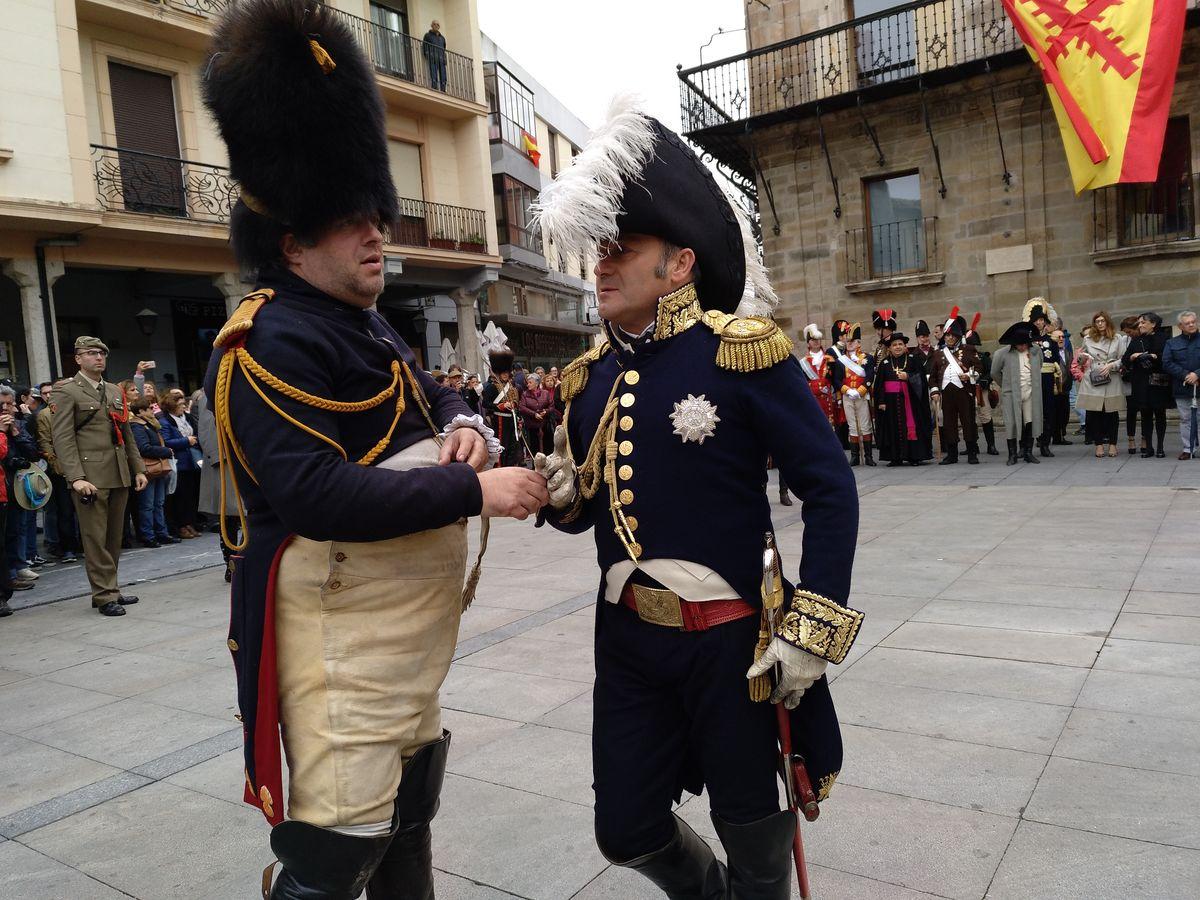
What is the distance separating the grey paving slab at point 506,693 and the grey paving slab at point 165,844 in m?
1.13

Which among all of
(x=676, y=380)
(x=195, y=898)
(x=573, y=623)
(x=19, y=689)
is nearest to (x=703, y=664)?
(x=676, y=380)

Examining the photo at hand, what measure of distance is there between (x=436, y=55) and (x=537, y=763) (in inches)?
806

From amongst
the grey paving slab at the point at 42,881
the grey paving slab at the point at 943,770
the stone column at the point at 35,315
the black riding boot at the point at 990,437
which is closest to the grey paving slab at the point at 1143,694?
the grey paving slab at the point at 943,770

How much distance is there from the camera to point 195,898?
2.62 metres

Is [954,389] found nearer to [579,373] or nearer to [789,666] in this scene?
[579,373]

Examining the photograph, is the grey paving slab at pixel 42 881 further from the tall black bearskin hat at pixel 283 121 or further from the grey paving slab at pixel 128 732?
the tall black bearskin hat at pixel 283 121

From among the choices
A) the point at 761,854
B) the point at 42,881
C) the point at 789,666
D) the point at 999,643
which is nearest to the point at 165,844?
the point at 42,881

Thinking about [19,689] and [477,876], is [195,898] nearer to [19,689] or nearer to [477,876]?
[477,876]

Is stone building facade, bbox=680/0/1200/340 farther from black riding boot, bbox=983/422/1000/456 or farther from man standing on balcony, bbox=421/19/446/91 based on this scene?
man standing on balcony, bbox=421/19/446/91

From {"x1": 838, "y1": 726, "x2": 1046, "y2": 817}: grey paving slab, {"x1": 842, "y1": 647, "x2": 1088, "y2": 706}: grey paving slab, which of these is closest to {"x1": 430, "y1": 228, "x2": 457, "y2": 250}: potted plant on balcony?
{"x1": 842, "y1": 647, "x2": 1088, "y2": 706}: grey paving slab

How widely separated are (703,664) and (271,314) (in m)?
1.15

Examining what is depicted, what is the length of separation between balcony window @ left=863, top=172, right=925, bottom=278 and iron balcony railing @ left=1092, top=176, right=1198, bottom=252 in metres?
2.88

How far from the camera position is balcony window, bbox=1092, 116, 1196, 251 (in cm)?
1420

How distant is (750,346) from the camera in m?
1.88
